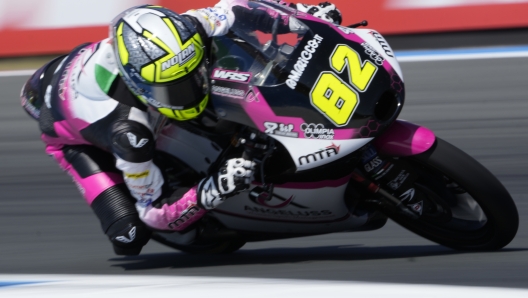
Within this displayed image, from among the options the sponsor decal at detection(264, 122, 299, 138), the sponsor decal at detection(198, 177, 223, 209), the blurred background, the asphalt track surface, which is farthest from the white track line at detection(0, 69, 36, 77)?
the sponsor decal at detection(264, 122, 299, 138)

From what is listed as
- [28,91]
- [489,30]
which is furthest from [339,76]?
[489,30]

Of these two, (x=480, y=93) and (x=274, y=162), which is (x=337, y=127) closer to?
(x=274, y=162)

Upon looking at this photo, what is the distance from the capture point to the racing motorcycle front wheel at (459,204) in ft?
11.5

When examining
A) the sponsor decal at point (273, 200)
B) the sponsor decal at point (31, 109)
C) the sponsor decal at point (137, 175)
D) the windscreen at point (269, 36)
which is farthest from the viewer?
the sponsor decal at point (31, 109)

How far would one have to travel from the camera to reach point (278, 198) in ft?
12.7

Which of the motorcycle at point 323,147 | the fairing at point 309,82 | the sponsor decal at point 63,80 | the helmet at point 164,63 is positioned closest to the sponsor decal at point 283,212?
the motorcycle at point 323,147

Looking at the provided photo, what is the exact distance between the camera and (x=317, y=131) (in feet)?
11.1

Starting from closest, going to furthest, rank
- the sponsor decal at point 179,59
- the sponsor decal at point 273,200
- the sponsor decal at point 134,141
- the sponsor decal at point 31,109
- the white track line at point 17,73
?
the sponsor decal at point 179,59 → the sponsor decal at point 134,141 → the sponsor decal at point 273,200 → the sponsor decal at point 31,109 → the white track line at point 17,73

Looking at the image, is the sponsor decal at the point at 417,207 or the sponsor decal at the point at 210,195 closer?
the sponsor decal at the point at 210,195

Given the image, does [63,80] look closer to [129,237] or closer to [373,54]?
[129,237]

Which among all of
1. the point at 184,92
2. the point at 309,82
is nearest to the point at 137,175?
the point at 184,92

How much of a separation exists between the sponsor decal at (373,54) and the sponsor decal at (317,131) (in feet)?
1.19

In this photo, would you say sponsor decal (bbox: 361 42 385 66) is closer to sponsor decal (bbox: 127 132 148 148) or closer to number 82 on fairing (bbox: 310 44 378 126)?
number 82 on fairing (bbox: 310 44 378 126)

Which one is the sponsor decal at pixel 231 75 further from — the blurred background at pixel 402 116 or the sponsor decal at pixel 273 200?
the blurred background at pixel 402 116
